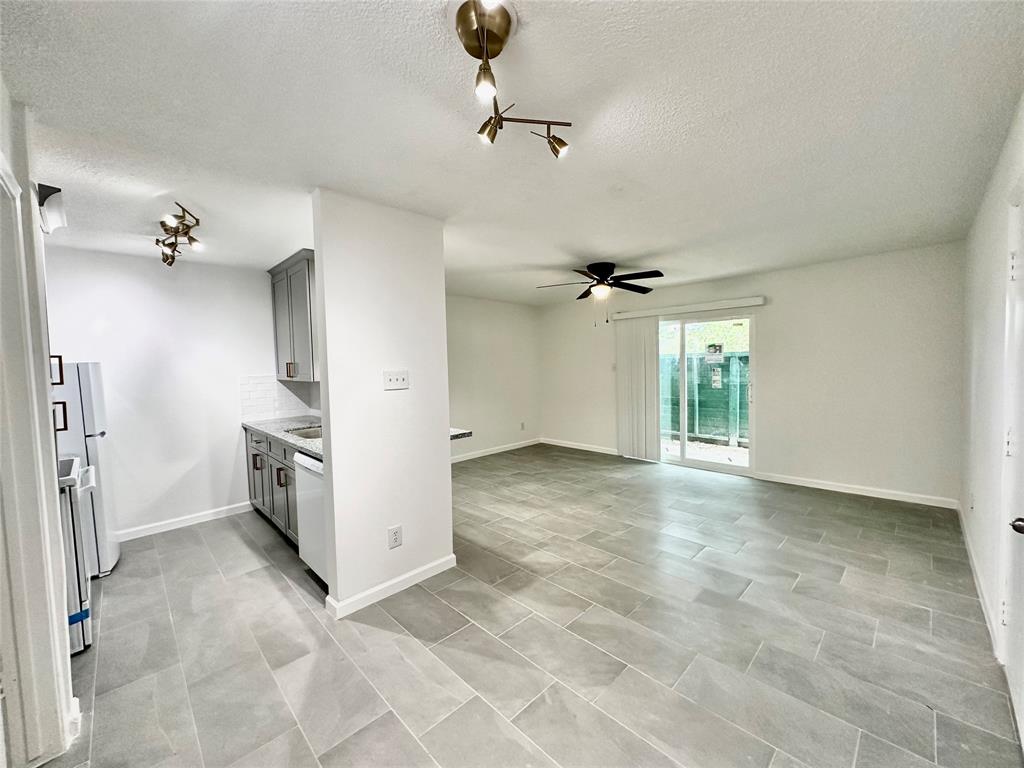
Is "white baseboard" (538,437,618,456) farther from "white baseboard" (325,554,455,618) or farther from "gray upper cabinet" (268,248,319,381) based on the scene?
"gray upper cabinet" (268,248,319,381)

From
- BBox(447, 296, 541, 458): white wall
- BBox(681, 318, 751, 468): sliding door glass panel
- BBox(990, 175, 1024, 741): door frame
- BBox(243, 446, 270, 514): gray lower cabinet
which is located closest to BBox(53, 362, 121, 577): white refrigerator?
BBox(243, 446, 270, 514): gray lower cabinet

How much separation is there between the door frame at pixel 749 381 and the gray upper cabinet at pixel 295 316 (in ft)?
14.6

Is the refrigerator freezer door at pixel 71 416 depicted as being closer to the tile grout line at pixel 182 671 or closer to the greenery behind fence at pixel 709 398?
the tile grout line at pixel 182 671

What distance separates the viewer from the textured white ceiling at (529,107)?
119cm

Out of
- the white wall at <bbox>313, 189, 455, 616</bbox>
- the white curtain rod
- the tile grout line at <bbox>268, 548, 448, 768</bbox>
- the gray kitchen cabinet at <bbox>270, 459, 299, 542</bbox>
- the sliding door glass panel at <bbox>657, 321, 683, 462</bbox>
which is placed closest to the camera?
the tile grout line at <bbox>268, 548, 448, 768</bbox>

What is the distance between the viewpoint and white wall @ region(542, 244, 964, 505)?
3.79 meters

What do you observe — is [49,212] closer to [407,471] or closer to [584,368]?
[407,471]

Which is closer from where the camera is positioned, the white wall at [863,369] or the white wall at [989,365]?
the white wall at [989,365]

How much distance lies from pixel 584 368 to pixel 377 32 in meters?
5.83

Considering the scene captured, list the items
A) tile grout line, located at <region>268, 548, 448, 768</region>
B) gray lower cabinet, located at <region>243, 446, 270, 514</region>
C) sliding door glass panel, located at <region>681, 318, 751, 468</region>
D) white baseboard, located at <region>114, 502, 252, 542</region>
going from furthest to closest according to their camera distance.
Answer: sliding door glass panel, located at <region>681, 318, 751, 468</region>, gray lower cabinet, located at <region>243, 446, 270, 514</region>, white baseboard, located at <region>114, 502, 252, 542</region>, tile grout line, located at <region>268, 548, 448, 768</region>

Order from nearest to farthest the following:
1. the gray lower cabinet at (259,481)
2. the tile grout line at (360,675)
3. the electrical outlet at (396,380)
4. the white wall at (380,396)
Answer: the tile grout line at (360,675), the white wall at (380,396), the electrical outlet at (396,380), the gray lower cabinet at (259,481)

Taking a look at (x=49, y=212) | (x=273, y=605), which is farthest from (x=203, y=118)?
(x=273, y=605)

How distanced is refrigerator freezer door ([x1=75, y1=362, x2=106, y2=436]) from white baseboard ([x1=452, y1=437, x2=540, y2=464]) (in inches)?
156

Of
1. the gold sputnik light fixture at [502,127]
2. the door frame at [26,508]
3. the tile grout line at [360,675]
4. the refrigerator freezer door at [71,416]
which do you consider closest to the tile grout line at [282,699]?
the tile grout line at [360,675]
